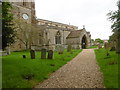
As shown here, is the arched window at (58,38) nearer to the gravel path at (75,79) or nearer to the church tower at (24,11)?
the church tower at (24,11)

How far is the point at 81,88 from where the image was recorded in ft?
15.5

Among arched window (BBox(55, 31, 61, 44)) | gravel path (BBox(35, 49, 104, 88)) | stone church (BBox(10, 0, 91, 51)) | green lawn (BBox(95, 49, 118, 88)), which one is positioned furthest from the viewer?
arched window (BBox(55, 31, 61, 44))

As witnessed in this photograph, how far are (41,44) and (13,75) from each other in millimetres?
26172

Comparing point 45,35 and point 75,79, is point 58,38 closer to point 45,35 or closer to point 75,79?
point 45,35

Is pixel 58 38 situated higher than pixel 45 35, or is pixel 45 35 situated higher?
pixel 45 35

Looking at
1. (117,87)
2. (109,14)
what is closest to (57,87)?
(117,87)

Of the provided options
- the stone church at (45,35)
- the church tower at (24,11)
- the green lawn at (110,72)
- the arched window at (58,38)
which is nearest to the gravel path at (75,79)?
the green lawn at (110,72)

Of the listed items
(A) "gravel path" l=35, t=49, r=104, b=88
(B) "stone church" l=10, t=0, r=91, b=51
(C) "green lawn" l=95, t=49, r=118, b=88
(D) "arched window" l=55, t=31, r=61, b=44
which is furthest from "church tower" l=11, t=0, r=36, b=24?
(C) "green lawn" l=95, t=49, r=118, b=88

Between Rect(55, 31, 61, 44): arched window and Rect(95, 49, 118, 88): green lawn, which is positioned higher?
Rect(55, 31, 61, 44): arched window

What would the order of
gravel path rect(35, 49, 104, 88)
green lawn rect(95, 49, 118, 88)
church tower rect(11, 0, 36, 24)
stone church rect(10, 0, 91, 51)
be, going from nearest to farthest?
green lawn rect(95, 49, 118, 88) < gravel path rect(35, 49, 104, 88) < stone church rect(10, 0, 91, 51) < church tower rect(11, 0, 36, 24)

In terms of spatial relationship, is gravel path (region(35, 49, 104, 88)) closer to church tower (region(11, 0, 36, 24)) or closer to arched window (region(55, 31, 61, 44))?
church tower (region(11, 0, 36, 24))

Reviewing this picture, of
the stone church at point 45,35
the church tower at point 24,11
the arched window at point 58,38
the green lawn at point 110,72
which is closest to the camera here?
the green lawn at point 110,72

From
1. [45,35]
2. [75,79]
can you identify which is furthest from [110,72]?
[45,35]

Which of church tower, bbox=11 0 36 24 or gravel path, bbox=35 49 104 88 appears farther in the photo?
church tower, bbox=11 0 36 24
